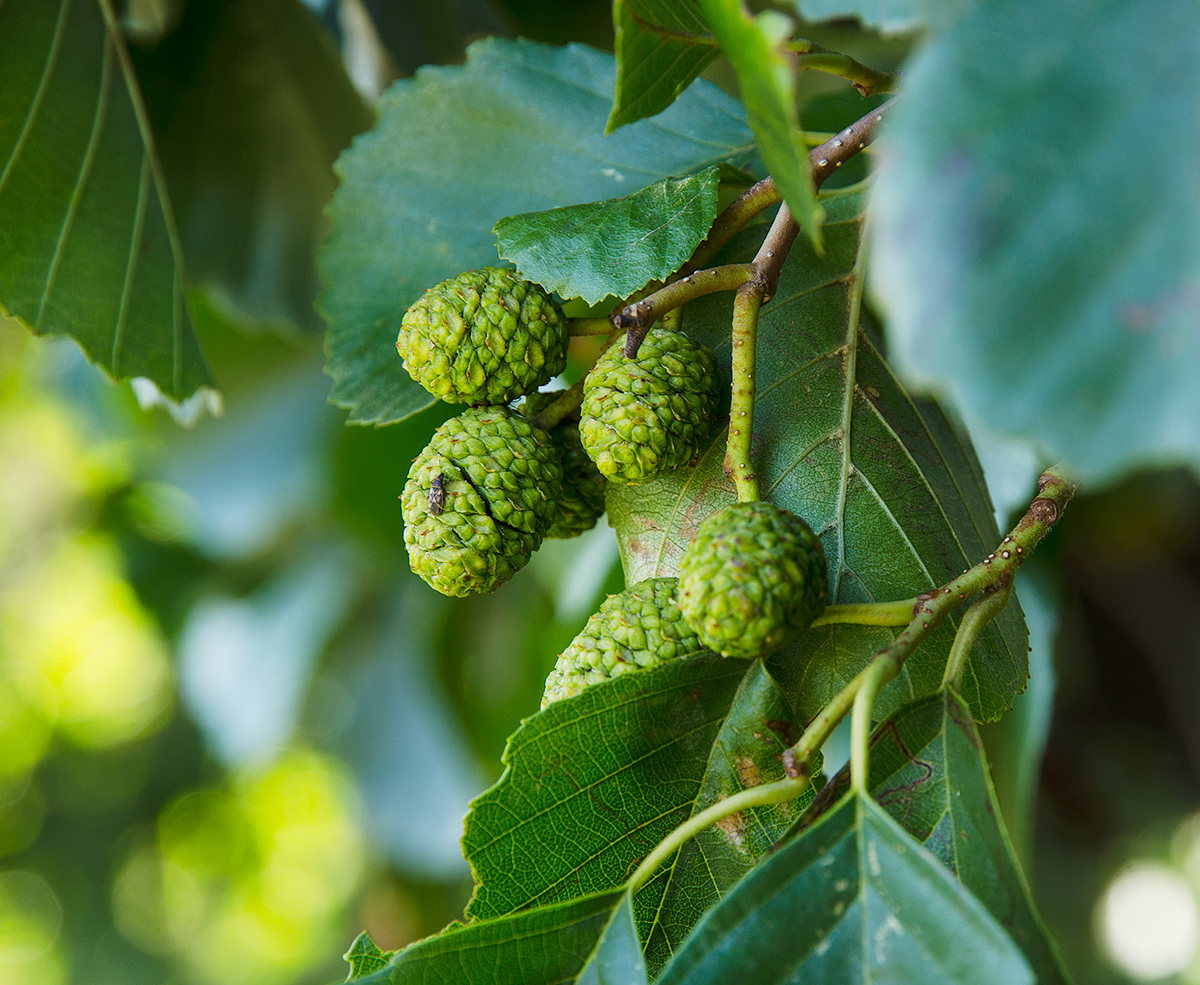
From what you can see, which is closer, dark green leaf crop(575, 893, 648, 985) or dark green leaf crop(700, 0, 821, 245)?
dark green leaf crop(700, 0, 821, 245)

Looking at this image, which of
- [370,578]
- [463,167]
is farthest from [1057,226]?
[370,578]

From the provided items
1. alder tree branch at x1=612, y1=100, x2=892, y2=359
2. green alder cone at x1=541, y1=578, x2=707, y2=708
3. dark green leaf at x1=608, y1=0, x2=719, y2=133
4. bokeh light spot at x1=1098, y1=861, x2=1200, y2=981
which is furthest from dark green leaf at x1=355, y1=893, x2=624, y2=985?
bokeh light spot at x1=1098, y1=861, x2=1200, y2=981

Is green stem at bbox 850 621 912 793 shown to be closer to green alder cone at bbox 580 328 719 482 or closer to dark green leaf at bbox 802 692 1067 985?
dark green leaf at bbox 802 692 1067 985

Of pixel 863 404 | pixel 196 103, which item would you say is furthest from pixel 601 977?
pixel 196 103

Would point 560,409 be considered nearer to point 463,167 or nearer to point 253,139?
point 463,167

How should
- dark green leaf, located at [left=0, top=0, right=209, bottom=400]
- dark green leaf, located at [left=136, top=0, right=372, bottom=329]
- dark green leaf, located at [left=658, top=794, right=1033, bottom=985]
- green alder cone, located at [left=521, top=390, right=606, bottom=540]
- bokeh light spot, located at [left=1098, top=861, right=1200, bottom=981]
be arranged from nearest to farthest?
dark green leaf, located at [left=658, top=794, right=1033, bottom=985] → green alder cone, located at [left=521, top=390, right=606, bottom=540] → dark green leaf, located at [left=0, top=0, right=209, bottom=400] → dark green leaf, located at [left=136, top=0, right=372, bottom=329] → bokeh light spot, located at [left=1098, top=861, right=1200, bottom=981]

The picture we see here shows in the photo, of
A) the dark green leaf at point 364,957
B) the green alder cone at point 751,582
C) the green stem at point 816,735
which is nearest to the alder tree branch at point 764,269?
the green alder cone at point 751,582
